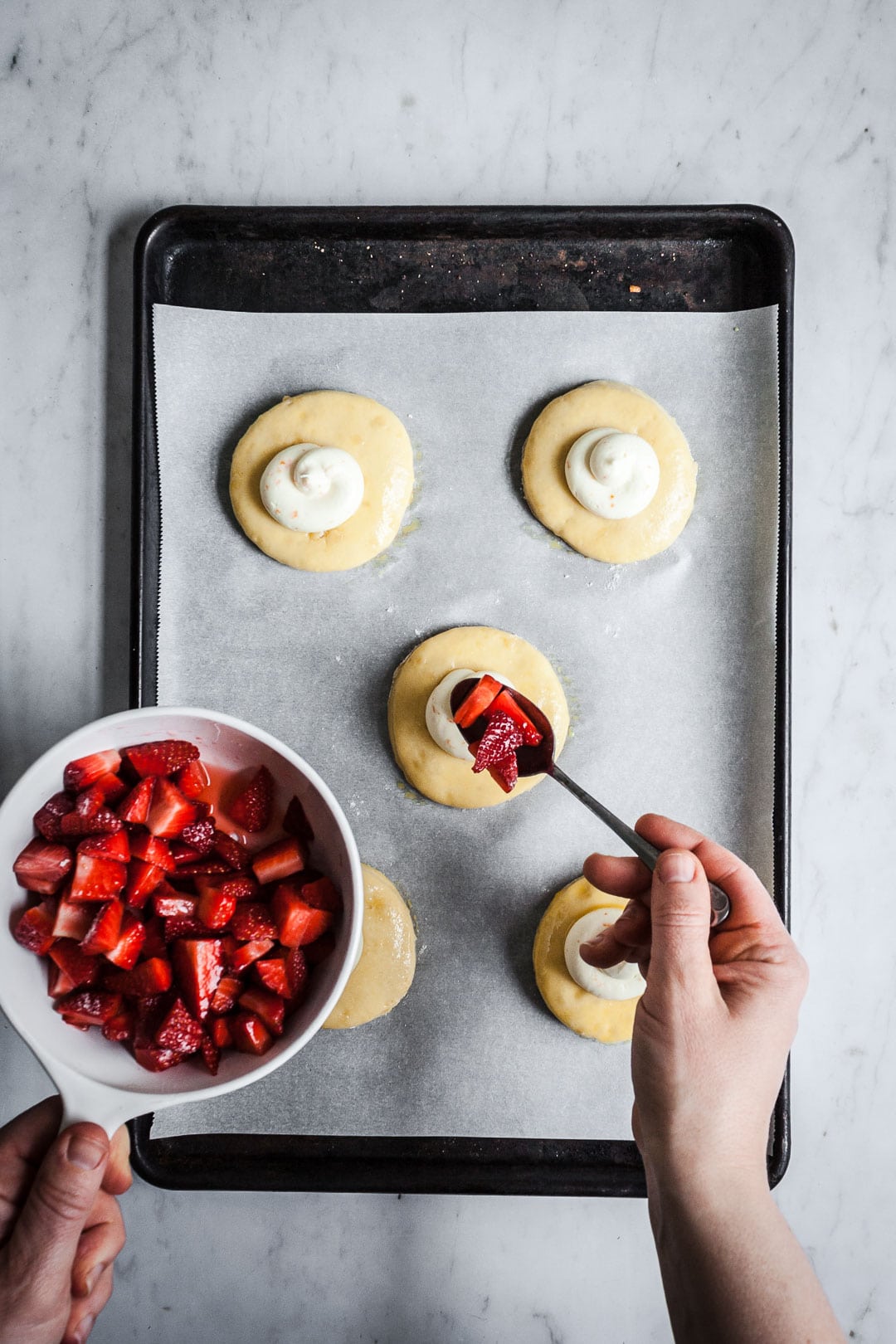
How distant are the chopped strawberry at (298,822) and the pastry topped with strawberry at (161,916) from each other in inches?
1.3

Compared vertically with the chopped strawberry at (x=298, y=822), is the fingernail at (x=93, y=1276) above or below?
below

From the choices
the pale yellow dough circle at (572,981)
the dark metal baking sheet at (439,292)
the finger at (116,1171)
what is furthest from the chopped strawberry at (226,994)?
the pale yellow dough circle at (572,981)

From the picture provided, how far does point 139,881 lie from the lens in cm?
128

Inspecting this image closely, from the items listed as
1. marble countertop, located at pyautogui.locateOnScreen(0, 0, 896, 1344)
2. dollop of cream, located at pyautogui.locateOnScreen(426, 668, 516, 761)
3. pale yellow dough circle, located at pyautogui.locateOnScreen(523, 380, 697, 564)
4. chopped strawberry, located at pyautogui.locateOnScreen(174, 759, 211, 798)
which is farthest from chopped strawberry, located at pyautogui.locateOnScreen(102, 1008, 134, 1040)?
pale yellow dough circle, located at pyautogui.locateOnScreen(523, 380, 697, 564)

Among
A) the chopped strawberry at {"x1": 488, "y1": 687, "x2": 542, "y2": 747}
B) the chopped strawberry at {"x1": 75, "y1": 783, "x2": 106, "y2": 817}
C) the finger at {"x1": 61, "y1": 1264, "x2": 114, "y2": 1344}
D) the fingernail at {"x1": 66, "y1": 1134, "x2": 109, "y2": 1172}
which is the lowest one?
the finger at {"x1": 61, "y1": 1264, "x2": 114, "y2": 1344}

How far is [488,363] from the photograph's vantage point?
5.18 feet

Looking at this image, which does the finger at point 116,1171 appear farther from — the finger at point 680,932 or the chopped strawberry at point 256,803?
the finger at point 680,932

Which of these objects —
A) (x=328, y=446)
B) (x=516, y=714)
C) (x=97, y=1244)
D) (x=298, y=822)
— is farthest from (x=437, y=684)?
(x=97, y=1244)

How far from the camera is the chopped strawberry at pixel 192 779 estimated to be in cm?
134

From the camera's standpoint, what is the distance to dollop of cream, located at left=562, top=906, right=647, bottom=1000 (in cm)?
147

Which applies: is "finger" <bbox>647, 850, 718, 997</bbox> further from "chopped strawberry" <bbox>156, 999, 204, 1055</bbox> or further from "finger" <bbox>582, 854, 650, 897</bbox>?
"chopped strawberry" <bbox>156, 999, 204, 1055</bbox>

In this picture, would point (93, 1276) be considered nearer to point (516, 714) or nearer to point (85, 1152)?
point (85, 1152)

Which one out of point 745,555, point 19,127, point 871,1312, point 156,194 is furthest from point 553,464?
point 871,1312

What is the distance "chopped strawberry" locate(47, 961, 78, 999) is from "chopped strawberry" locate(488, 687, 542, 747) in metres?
0.70
